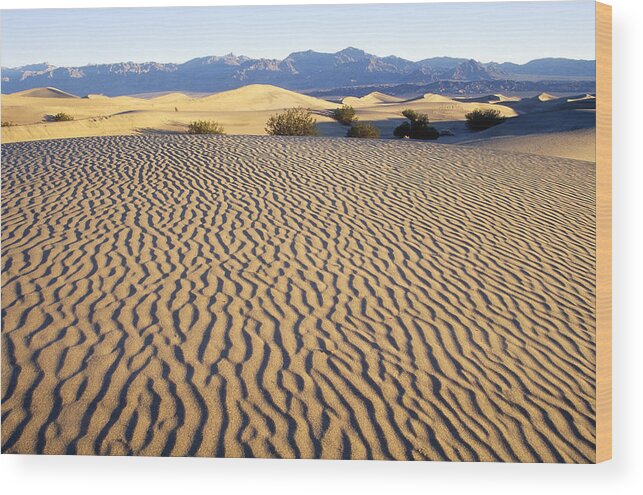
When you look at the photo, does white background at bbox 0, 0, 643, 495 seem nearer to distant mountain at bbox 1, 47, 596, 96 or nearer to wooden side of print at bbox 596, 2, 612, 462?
wooden side of print at bbox 596, 2, 612, 462

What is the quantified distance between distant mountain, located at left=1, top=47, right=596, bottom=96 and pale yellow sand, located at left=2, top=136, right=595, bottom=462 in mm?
87830

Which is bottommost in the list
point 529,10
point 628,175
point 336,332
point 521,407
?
point 521,407

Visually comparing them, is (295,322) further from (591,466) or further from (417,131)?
(417,131)

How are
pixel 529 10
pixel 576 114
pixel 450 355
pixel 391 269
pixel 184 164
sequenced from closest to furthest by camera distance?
pixel 450 355 < pixel 529 10 < pixel 391 269 < pixel 184 164 < pixel 576 114

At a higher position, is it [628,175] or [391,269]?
[628,175]

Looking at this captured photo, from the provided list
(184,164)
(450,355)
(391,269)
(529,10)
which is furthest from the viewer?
(184,164)

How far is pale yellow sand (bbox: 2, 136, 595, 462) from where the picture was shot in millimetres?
4695

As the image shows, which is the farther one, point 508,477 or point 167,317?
point 167,317

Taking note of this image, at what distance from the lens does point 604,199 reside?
17.8ft

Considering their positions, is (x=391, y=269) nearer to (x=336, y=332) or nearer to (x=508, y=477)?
(x=336, y=332)

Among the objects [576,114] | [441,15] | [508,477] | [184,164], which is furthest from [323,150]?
[576,114]

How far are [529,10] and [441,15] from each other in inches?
38.8

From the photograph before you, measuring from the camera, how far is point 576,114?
25438 millimetres

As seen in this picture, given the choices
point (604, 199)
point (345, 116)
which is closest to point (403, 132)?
point (345, 116)
